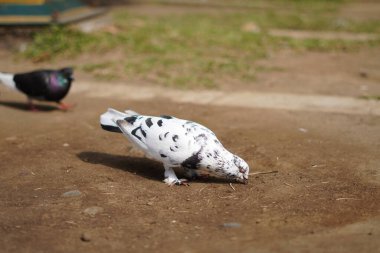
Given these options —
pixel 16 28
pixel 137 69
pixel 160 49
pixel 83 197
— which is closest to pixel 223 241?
pixel 83 197

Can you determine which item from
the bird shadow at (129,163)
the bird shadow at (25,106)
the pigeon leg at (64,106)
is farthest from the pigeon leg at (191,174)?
the bird shadow at (25,106)

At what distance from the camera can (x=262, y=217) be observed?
15.4ft

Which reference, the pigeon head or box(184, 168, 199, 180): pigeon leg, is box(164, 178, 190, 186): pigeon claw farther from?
the pigeon head

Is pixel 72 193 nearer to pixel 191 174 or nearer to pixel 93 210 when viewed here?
pixel 93 210

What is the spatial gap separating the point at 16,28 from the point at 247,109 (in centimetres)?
625

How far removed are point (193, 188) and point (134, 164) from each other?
3.35ft

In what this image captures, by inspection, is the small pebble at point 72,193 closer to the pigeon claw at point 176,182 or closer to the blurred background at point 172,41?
the pigeon claw at point 176,182

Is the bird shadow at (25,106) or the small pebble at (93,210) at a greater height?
the small pebble at (93,210)

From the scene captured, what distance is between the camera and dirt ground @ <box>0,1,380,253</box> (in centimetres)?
436

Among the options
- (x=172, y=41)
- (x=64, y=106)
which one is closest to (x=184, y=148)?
(x=64, y=106)

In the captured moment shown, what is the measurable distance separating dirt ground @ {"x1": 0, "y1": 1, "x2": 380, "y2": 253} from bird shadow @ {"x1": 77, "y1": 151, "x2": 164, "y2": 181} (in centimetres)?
1

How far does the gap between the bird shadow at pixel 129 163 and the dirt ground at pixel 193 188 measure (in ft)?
0.04

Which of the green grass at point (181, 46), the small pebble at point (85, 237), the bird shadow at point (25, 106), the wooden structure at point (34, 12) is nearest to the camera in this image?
the small pebble at point (85, 237)

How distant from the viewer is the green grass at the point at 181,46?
10180mm
